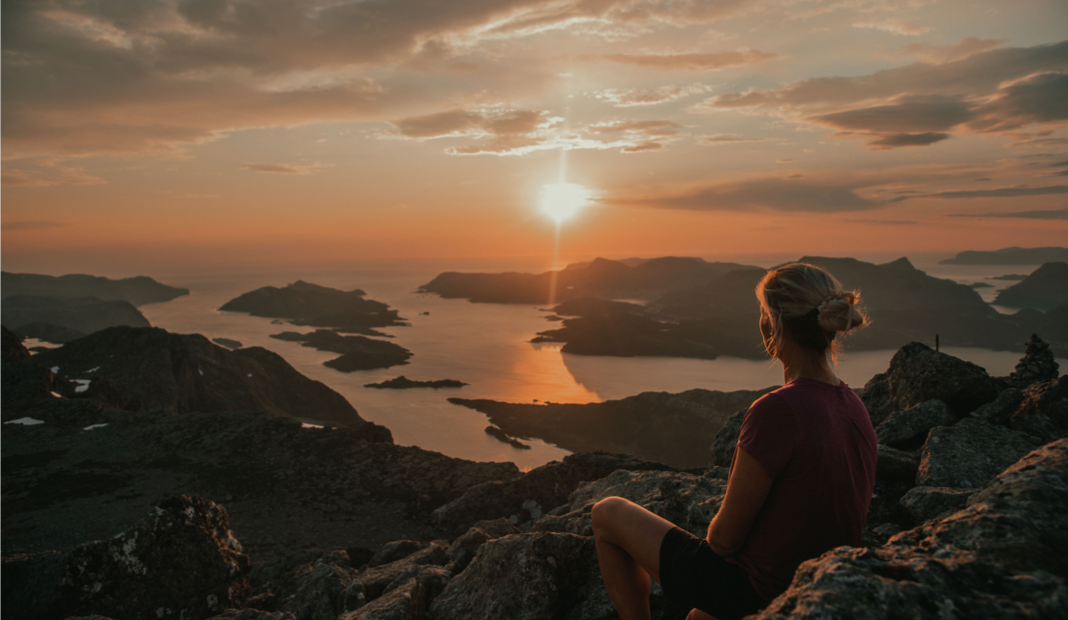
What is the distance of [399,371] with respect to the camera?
70.9 meters

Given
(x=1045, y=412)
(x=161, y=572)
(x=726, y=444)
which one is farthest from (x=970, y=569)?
(x=161, y=572)

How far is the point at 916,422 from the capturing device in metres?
7.66

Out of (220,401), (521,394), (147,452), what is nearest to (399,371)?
(521,394)

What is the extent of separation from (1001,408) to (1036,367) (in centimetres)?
406

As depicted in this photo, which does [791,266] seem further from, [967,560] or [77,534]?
[77,534]

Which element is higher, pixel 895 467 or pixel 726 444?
pixel 895 467

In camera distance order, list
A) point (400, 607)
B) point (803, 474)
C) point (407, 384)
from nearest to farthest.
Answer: point (803, 474), point (400, 607), point (407, 384)

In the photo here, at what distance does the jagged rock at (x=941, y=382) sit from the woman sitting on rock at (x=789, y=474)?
7248 mm

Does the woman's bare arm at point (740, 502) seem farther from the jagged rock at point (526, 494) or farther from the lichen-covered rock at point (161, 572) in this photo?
the jagged rock at point (526, 494)

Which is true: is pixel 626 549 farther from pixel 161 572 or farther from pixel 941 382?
pixel 941 382

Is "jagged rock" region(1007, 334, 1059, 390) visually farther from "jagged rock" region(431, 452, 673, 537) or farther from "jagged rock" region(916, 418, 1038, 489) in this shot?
"jagged rock" region(431, 452, 673, 537)

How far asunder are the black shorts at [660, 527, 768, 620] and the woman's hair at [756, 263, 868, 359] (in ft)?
3.98

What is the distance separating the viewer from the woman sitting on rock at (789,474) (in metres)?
2.54

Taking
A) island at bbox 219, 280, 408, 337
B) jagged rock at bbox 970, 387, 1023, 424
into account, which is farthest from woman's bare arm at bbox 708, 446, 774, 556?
island at bbox 219, 280, 408, 337
